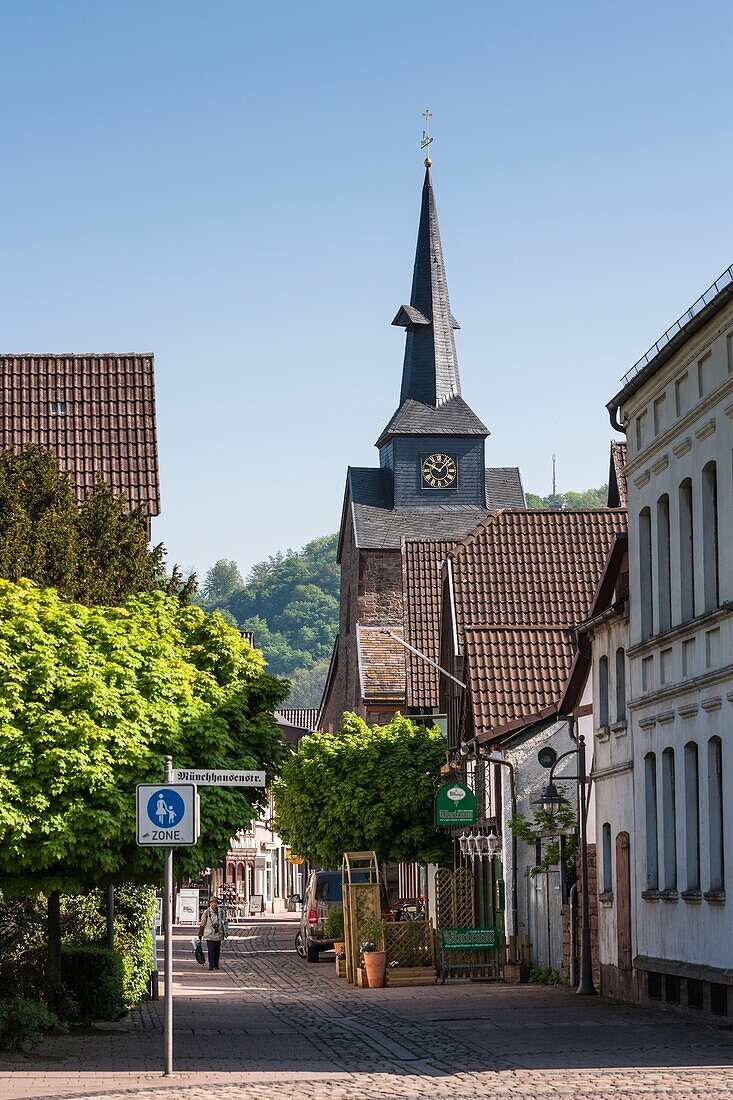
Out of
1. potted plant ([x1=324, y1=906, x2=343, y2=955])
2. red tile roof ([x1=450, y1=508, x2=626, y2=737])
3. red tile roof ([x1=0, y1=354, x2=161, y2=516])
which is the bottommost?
potted plant ([x1=324, y1=906, x2=343, y2=955])

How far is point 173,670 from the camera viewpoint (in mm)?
20906

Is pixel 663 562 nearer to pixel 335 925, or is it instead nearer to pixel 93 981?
pixel 93 981

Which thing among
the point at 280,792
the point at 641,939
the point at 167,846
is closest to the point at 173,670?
the point at 167,846

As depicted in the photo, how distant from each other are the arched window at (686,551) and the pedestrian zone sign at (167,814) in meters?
8.99

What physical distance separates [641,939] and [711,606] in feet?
19.0

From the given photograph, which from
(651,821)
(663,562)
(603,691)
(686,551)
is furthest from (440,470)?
(686,551)

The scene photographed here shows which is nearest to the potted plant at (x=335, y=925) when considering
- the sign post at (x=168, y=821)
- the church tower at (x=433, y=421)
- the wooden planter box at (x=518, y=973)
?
the wooden planter box at (x=518, y=973)

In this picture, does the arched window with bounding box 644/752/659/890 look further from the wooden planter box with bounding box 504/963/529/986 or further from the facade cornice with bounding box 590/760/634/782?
the wooden planter box with bounding box 504/963/529/986

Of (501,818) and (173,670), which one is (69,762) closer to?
(173,670)

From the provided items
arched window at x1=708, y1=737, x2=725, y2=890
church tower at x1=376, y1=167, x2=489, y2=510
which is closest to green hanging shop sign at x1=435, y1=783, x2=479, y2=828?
arched window at x1=708, y1=737, x2=725, y2=890

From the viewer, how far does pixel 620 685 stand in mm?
27625

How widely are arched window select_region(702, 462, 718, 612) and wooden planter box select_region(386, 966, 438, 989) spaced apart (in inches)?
469

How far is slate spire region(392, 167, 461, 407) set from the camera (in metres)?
84.5

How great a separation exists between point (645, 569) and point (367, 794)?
63.6ft
